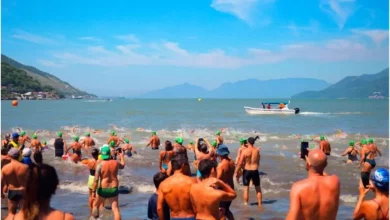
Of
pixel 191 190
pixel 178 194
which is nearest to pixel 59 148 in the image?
pixel 178 194

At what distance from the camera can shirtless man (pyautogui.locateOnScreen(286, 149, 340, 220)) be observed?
4.55 m

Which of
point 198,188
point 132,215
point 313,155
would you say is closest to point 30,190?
point 198,188

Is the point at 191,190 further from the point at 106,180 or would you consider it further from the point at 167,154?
the point at 167,154

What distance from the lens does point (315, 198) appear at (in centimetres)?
461

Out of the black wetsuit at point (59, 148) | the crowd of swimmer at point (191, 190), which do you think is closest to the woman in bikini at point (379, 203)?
the crowd of swimmer at point (191, 190)

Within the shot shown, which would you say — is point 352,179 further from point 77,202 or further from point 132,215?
point 77,202

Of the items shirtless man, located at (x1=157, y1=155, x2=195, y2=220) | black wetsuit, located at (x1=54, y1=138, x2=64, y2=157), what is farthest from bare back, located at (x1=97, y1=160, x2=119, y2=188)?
black wetsuit, located at (x1=54, y1=138, x2=64, y2=157)

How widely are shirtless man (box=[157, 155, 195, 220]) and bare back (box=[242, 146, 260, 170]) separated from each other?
494 cm

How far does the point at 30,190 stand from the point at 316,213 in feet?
10.1

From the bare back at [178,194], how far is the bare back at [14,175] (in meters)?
3.19

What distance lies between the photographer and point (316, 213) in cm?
461

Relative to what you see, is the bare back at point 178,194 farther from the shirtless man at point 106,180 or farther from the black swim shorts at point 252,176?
the black swim shorts at point 252,176

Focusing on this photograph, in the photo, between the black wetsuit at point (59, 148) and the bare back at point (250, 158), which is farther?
the black wetsuit at point (59, 148)

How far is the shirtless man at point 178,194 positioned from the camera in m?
5.68
